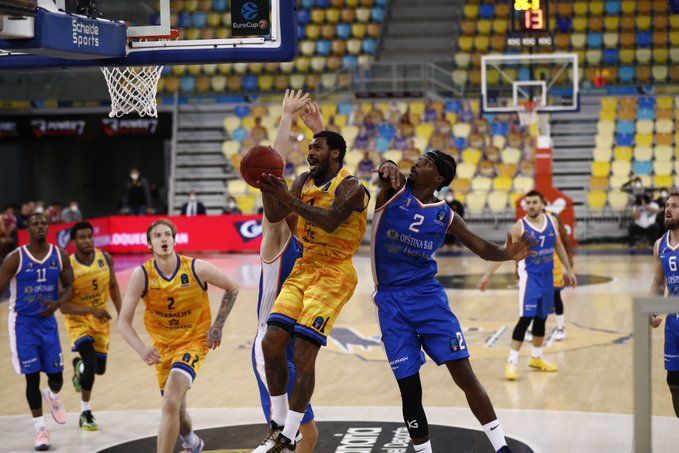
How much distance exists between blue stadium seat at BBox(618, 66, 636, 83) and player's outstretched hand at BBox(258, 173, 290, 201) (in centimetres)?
2125

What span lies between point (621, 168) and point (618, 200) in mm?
944

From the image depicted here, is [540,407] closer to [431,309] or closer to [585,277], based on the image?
[431,309]

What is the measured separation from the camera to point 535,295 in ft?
33.7

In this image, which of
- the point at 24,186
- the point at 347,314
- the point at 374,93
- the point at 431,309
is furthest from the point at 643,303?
the point at 24,186

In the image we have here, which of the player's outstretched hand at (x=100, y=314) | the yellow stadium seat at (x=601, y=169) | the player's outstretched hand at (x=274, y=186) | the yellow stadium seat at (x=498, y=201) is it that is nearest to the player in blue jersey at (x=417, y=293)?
the player's outstretched hand at (x=274, y=186)

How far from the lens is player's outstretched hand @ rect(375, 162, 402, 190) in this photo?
6359 mm

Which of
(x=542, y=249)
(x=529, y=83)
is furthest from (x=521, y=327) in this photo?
(x=529, y=83)

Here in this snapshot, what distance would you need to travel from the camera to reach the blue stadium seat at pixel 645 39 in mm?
26234

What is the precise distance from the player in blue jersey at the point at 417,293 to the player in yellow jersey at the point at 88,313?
9.20ft

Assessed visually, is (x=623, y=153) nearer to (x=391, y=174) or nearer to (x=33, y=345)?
(x=33, y=345)

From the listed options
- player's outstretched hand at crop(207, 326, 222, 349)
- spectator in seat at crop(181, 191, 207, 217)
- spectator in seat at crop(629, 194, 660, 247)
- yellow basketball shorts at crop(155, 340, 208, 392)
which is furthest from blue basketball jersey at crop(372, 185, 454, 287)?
spectator in seat at crop(181, 191, 207, 217)

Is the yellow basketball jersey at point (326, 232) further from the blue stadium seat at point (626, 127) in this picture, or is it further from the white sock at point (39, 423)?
the blue stadium seat at point (626, 127)

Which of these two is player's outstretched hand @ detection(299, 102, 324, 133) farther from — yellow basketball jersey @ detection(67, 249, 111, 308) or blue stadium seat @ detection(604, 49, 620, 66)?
blue stadium seat @ detection(604, 49, 620, 66)

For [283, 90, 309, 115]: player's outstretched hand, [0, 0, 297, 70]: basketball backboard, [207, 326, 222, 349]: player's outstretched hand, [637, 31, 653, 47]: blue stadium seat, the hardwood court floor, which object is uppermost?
[637, 31, 653, 47]: blue stadium seat
